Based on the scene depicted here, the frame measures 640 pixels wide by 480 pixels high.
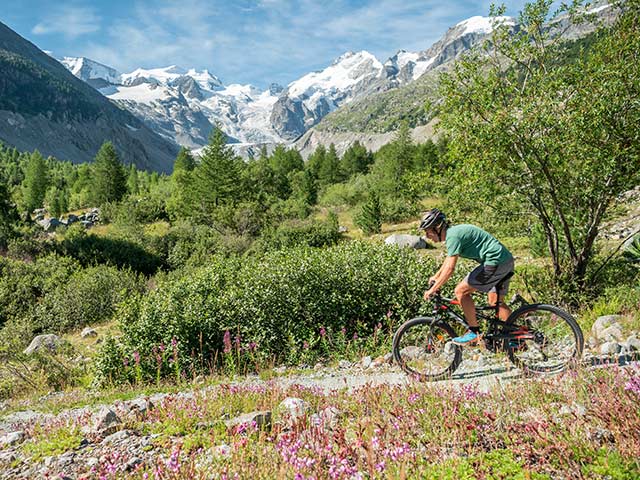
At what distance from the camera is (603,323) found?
26.4ft

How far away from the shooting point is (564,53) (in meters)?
9.98

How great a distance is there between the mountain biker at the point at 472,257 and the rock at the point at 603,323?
10.3 feet

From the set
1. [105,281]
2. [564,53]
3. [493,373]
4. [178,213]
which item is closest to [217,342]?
[493,373]

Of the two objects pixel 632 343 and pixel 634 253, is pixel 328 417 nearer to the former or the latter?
pixel 632 343

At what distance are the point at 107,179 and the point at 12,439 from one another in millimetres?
59307

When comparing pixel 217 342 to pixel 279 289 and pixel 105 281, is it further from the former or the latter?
pixel 105 281

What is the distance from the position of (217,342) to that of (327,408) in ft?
18.0

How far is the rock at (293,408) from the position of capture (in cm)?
471

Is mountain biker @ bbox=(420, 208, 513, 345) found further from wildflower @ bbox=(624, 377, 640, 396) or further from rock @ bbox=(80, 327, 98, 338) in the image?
rock @ bbox=(80, 327, 98, 338)

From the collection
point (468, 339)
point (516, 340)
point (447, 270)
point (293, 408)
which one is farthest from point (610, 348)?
point (293, 408)

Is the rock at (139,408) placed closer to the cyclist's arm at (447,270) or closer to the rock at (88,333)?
the cyclist's arm at (447,270)

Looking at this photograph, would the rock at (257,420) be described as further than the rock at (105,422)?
No

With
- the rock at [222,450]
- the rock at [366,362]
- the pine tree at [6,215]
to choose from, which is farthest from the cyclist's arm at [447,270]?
the pine tree at [6,215]

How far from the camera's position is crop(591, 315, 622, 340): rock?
25.7 feet
